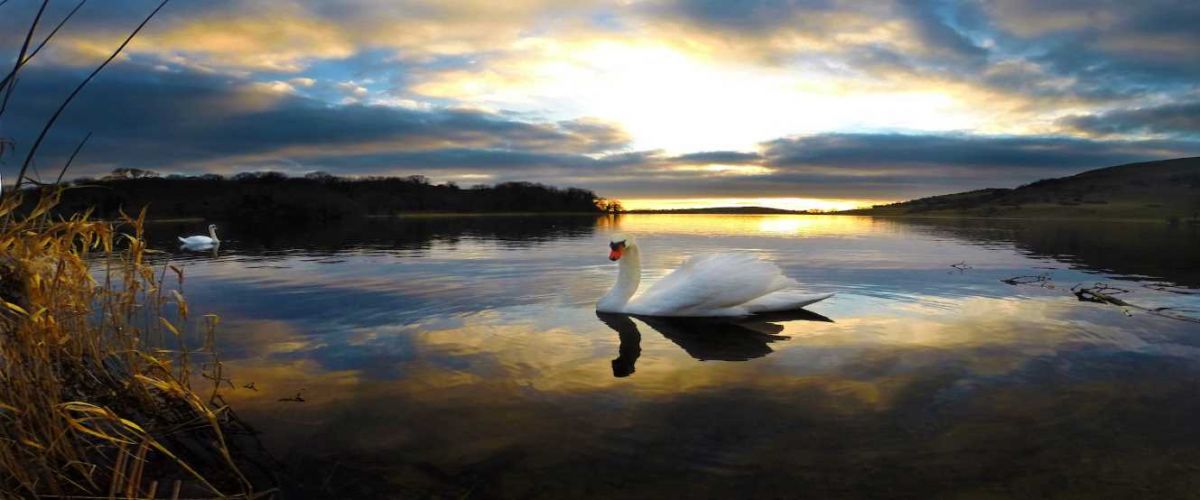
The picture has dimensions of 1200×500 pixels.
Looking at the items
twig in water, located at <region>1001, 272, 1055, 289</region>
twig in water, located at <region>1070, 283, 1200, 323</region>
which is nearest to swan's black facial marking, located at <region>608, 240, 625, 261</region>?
twig in water, located at <region>1070, 283, 1200, 323</region>

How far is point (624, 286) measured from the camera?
11.4 meters

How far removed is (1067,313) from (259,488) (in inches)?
503

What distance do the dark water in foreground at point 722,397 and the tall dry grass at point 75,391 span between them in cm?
72

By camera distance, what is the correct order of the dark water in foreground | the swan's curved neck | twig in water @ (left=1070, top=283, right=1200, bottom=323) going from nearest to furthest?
the dark water in foreground → twig in water @ (left=1070, top=283, right=1200, bottom=323) → the swan's curved neck

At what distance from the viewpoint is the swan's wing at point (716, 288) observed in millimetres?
10328

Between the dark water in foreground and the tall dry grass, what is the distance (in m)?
0.72

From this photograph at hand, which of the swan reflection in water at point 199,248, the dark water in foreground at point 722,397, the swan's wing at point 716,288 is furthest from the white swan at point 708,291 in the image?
the swan reflection in water at point 199,248

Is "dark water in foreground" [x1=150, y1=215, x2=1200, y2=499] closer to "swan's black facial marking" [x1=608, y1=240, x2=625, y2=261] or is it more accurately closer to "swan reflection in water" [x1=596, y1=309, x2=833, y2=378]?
"swan reflection in water" [x1=596, y1=309, x2=833, y2=378]

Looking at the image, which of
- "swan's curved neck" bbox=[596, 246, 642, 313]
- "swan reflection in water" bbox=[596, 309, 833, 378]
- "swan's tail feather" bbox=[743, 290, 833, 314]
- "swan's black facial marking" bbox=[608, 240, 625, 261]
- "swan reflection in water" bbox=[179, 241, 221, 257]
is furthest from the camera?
"swan reflection in water" bbox=[179, 241, 221, 257]

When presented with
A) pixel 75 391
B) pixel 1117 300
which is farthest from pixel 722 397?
pixel 1117 300

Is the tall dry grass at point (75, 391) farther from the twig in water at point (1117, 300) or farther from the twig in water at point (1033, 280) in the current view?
the twig in water at point (1033, 280)

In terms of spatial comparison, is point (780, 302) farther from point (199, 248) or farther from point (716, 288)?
point (199, 248)

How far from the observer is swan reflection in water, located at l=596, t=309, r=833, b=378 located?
816 cm

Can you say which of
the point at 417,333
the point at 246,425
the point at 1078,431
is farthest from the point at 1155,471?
the point at 417,333
